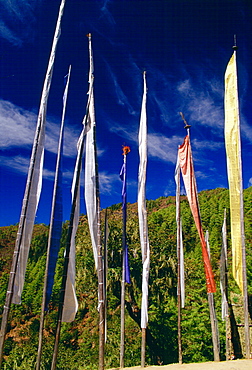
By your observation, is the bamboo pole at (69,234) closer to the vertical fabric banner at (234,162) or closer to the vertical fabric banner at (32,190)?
the vertical fabric banner at (32,190)

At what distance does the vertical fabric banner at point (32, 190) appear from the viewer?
671 cm

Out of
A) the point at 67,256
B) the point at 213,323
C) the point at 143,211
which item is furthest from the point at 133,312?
the point at 67,256

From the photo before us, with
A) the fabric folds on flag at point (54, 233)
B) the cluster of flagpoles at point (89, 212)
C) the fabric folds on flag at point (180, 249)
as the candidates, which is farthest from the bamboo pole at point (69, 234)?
the fabric folds on flag at point (180, 249)

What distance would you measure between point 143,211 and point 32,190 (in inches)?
159

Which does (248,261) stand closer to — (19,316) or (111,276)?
Result: (111,276)

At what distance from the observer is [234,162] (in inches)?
339

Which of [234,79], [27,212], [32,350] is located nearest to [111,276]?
[32,350]

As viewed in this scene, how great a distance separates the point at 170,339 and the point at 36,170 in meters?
13.2

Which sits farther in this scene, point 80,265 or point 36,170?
point 80,265

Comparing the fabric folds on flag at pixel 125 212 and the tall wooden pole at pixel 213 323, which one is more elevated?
the fabric folds on flag at pixel 125 212

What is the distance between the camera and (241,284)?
771 centimetres

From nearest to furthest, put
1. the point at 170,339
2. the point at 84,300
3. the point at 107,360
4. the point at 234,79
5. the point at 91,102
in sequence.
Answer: the point at 91,102 → the point at 234,79 → the point at 107,360 → the point at 170,339 → the point at 84,300

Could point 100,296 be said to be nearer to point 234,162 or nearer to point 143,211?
point 143,211

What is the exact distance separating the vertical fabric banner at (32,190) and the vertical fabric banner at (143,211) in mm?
3820
